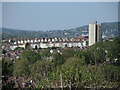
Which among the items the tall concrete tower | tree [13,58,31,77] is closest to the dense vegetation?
tree [13,58,31,77]

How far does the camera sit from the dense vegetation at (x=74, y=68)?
3.68 m

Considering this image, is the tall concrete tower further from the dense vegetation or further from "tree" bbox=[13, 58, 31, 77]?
"tree" bbox=[13, 58, 31, 77]

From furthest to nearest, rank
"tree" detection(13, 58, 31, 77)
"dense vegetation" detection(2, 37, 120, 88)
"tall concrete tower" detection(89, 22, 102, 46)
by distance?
1. "tall concrete tower" detection(89, 22, 102, 46)
2. "tree" detection(13, 58, 31, 77)
3. "dense vegetation" detection(2, 37, 120, 88)

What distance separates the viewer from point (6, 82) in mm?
3225

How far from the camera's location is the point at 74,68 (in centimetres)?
418

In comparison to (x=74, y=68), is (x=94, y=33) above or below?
above

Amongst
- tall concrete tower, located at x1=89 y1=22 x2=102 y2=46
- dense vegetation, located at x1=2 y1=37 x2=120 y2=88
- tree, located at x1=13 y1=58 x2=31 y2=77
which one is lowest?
tree, located at x1=13 y1=58 x2=31 y2=77

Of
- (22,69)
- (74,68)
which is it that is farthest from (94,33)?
(74,68)

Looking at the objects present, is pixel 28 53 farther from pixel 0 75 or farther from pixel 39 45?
pixel 39 45

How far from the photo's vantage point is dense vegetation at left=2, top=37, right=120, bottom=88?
3.68m

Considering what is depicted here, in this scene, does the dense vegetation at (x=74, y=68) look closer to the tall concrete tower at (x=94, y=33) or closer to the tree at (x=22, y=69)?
the tree at (x=22, y=69)

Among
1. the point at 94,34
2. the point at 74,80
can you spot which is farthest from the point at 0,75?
the point at 94,34

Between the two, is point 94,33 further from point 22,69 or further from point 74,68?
point 74,68

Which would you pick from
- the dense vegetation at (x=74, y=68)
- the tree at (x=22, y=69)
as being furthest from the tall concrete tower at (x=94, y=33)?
the tree at (x=22, y=69)
